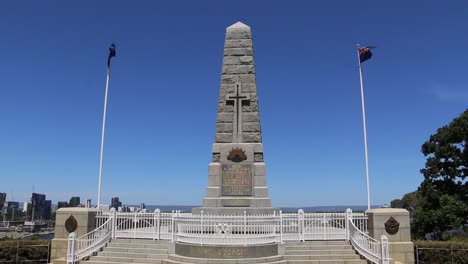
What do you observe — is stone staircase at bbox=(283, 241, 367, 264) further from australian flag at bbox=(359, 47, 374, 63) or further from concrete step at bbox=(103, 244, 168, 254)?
australian flag at bbox=(359, 47, 374, 63)

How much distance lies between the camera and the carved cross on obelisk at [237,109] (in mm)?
17811

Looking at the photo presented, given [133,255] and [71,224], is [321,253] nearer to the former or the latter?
[133,255]

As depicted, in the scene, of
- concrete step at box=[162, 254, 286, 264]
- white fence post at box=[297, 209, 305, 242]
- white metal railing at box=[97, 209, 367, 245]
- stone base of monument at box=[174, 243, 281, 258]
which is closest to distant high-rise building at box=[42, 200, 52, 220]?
white metal railing at box=[97, 209, 367, 245]

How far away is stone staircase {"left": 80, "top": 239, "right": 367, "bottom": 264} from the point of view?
40.4ft

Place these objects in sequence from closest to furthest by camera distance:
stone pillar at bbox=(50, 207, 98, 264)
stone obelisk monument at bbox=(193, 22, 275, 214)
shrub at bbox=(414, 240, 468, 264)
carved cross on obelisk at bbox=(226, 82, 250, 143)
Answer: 1. shrub at bbox=(414, 240, 468, 264)
2. stone pillar at bbox=(50, 207, 98, 264)
3. stone obelisk monument at bbox=(193, 22, 275, 214)
4. carved cross on obelisk at bbox=(226, 82, 250, 143)

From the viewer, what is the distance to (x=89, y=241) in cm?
1370

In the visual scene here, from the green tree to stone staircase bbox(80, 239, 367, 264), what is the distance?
33.3ft

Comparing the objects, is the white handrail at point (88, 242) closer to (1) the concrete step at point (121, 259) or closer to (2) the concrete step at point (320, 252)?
(1) the concrete step at point (121, 259)

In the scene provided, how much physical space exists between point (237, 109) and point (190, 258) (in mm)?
7964

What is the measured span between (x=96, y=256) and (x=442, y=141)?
19.2 m

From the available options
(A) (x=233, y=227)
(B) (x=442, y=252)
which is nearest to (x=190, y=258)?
(A) (x=233, y=227)

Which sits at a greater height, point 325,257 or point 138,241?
point 138,241

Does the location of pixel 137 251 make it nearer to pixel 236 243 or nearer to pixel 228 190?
pixel 236 243

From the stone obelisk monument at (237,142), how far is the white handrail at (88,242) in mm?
3956
